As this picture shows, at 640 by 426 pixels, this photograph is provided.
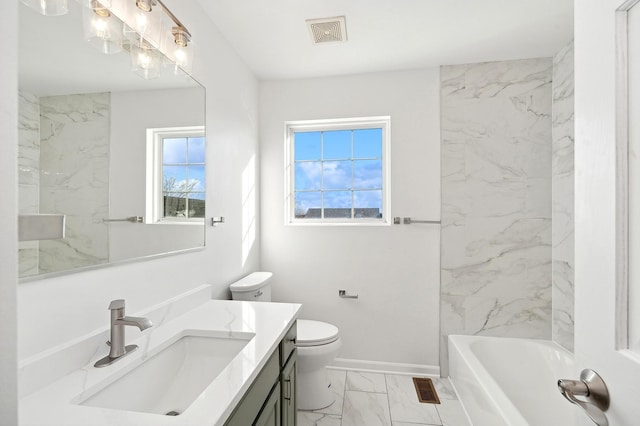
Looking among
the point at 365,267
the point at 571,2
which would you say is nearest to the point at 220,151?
the point at 365,267

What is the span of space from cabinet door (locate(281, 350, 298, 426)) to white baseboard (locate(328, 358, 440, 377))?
1135mm

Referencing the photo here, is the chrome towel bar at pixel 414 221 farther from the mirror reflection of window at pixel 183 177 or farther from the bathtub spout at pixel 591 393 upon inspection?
the bathtub spout at pixel 591 393

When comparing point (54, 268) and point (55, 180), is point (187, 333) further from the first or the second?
point (55, 180)

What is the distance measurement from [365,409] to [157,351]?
1.49m

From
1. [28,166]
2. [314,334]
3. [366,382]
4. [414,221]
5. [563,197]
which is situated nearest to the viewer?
[28,166]

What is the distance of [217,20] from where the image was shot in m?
1.87

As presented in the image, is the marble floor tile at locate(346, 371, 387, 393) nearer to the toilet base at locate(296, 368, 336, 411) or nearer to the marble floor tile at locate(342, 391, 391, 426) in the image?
the marble floor tile at locate(342, 391, 391, 426)

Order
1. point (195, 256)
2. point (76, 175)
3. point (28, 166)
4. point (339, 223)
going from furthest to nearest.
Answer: point (339, 223) < point (195, 256) < point (76, 175) < point (28, 166)

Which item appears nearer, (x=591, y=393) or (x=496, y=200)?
(x=591, y=393)

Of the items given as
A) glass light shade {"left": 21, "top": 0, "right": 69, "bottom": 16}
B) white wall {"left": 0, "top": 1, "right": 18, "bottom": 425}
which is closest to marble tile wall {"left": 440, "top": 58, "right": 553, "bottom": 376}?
glass light shade {"left": 21, "top": 0, "right": 69, "bottom": 16}

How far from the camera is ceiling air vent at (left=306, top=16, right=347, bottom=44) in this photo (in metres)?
1.88

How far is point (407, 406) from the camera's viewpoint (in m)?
2.04

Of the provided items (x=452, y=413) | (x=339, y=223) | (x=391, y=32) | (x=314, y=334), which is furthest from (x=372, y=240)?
(x=391, y=32)

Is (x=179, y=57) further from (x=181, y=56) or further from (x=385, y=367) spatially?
(x=385, y=367)
